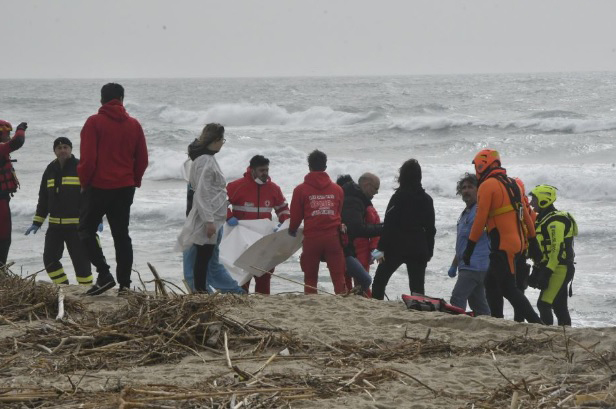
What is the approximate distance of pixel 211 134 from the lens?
775cm

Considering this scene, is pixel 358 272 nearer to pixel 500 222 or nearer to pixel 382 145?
pixel 500 222

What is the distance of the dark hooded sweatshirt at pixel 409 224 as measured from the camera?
8430 mm

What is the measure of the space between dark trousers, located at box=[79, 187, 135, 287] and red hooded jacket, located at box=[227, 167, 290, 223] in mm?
1611

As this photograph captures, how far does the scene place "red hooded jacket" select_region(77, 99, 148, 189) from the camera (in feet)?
23.1

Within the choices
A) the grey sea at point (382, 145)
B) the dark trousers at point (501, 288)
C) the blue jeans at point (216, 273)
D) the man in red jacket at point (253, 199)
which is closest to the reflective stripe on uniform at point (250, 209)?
the man in red jacket at point (253, 199)

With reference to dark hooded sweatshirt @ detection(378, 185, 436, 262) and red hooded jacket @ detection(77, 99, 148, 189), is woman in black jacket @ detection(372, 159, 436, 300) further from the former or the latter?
red hooded jacket @ detection(77, 99, 148, 189)

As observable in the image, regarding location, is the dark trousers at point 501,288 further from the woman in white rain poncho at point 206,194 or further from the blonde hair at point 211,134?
the blonde hair at point 211,134

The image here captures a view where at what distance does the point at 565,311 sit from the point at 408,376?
4397 mm

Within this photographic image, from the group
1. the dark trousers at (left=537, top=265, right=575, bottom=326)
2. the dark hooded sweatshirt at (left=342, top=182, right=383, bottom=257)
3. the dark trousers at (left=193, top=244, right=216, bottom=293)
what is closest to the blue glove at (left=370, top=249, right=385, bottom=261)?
the dark hooded sweatshirt at (left=342, top=182, right=383, bottom=257)

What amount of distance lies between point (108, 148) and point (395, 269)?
288cm

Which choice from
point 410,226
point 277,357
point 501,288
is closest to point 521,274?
point 501,288

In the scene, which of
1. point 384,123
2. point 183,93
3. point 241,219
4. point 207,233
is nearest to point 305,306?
point 207,233

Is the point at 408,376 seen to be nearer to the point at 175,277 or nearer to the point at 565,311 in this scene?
the point at 565,311

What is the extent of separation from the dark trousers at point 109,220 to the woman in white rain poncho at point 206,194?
0.63 meters
